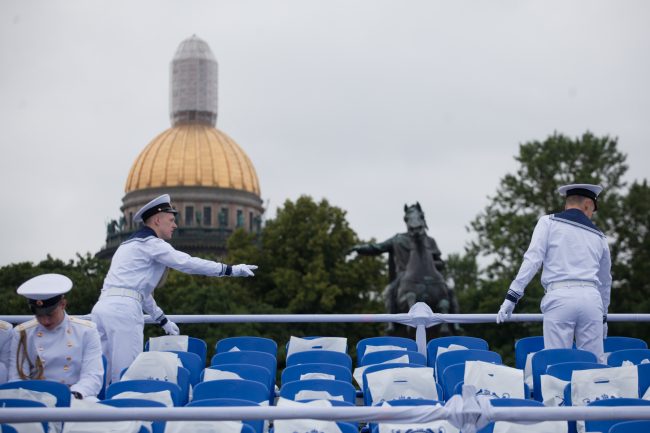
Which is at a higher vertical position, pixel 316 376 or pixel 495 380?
pixel 316 376

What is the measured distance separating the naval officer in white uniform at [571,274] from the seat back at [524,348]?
11 cm

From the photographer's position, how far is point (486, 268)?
59.4 metres

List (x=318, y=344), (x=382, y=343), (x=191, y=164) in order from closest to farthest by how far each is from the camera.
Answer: (x=382, y=343) → (x=318, y=344) → (x=191, y=164)

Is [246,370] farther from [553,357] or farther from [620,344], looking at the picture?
[620,344]

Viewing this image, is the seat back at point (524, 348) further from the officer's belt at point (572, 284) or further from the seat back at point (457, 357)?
the seat back at point (457, 357)

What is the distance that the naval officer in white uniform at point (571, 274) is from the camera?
11.8 m

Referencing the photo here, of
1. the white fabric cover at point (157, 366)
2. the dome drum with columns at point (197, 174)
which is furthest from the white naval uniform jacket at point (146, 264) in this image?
the dome drum with columns at point (197, 174)

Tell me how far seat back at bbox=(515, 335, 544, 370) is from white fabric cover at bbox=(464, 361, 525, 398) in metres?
2.52

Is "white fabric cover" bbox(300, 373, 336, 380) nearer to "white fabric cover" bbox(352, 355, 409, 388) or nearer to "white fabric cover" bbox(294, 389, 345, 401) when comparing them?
"white fabric cover" bbox(352, 355, 409, 388)

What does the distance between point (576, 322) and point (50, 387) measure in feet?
18.0

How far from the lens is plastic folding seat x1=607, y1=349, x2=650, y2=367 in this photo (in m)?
10.8

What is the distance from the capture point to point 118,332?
466 inches

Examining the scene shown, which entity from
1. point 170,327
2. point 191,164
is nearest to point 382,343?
point 170,327

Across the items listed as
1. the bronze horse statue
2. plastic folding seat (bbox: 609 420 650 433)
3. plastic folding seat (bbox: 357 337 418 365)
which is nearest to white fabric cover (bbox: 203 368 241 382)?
plastic folding seat (bbox: 357 337 418 365)
